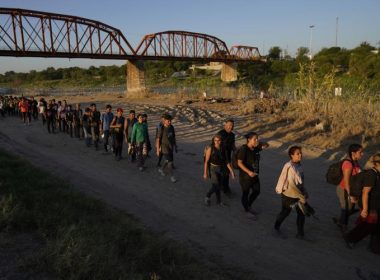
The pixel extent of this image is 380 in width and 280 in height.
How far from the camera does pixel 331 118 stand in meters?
15.8

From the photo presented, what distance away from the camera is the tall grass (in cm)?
382

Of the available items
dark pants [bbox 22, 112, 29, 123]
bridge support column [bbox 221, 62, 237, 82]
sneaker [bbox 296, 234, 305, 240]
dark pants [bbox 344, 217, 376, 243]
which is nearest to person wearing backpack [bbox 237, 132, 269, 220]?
sneaker [bbox 296, 234, 305, 240]

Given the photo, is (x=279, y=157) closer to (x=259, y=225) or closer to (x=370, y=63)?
(x=259, y=225)

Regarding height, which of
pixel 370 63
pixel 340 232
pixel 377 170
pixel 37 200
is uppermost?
pixel 370 63

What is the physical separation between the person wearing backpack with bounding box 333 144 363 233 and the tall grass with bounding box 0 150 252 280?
2.57 metres

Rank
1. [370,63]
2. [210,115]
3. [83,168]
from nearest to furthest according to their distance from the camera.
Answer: [83,168]
[210,115]
[370,63]

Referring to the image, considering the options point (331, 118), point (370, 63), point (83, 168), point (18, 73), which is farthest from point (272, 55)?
point (83, 168)

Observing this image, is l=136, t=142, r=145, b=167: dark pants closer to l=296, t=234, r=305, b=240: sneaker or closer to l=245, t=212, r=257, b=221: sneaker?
l=245, t=212, r=257, b=221: sneaker

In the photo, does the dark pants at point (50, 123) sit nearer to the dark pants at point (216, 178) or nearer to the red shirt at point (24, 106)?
the red shirt at point (24, 106)

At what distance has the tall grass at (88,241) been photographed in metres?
3.82

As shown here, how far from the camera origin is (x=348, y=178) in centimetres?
613

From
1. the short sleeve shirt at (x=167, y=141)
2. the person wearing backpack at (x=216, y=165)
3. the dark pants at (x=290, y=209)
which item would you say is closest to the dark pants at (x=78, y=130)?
the short sleeve shirt at (x=167, y=141)

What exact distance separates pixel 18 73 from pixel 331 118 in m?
110

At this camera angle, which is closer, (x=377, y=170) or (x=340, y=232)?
(x=377, y=170)
